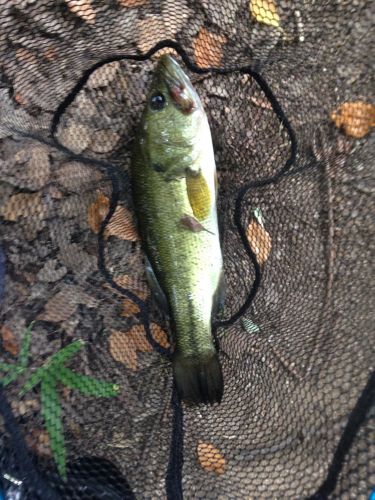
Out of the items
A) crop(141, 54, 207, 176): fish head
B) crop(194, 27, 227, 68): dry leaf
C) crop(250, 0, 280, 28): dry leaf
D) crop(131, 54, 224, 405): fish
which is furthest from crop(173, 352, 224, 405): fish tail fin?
crop(250, 0, 280, 28): dry leaf

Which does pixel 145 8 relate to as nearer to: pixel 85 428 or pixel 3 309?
pixel 3 309

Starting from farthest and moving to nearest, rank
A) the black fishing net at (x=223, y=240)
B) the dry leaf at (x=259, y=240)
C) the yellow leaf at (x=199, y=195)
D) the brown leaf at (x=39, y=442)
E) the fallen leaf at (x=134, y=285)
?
1. the fallen leaf at (x=134, y=285)
2. the dry leaf at (x=259, y=240)
3. the yellow leaf at (x=199, y=195)
4. the black fishing net at (x=223, y=240)
5. the brown leaf at (x=39, y=442)

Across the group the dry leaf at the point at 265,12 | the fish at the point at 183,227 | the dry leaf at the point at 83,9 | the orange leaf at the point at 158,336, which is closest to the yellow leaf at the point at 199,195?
the fish at the point at 183,227

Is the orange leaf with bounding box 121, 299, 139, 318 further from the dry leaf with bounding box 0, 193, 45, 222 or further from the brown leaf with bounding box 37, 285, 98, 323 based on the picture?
the dry leaf with bounding box 0, 193, 45, 222

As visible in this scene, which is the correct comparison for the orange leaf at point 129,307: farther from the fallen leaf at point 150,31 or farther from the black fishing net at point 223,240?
the fallen leaf at point 150,31

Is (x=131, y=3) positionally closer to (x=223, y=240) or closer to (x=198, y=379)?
(x=223, y=240)

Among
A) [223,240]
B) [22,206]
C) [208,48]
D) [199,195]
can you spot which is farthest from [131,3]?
[223,240]
